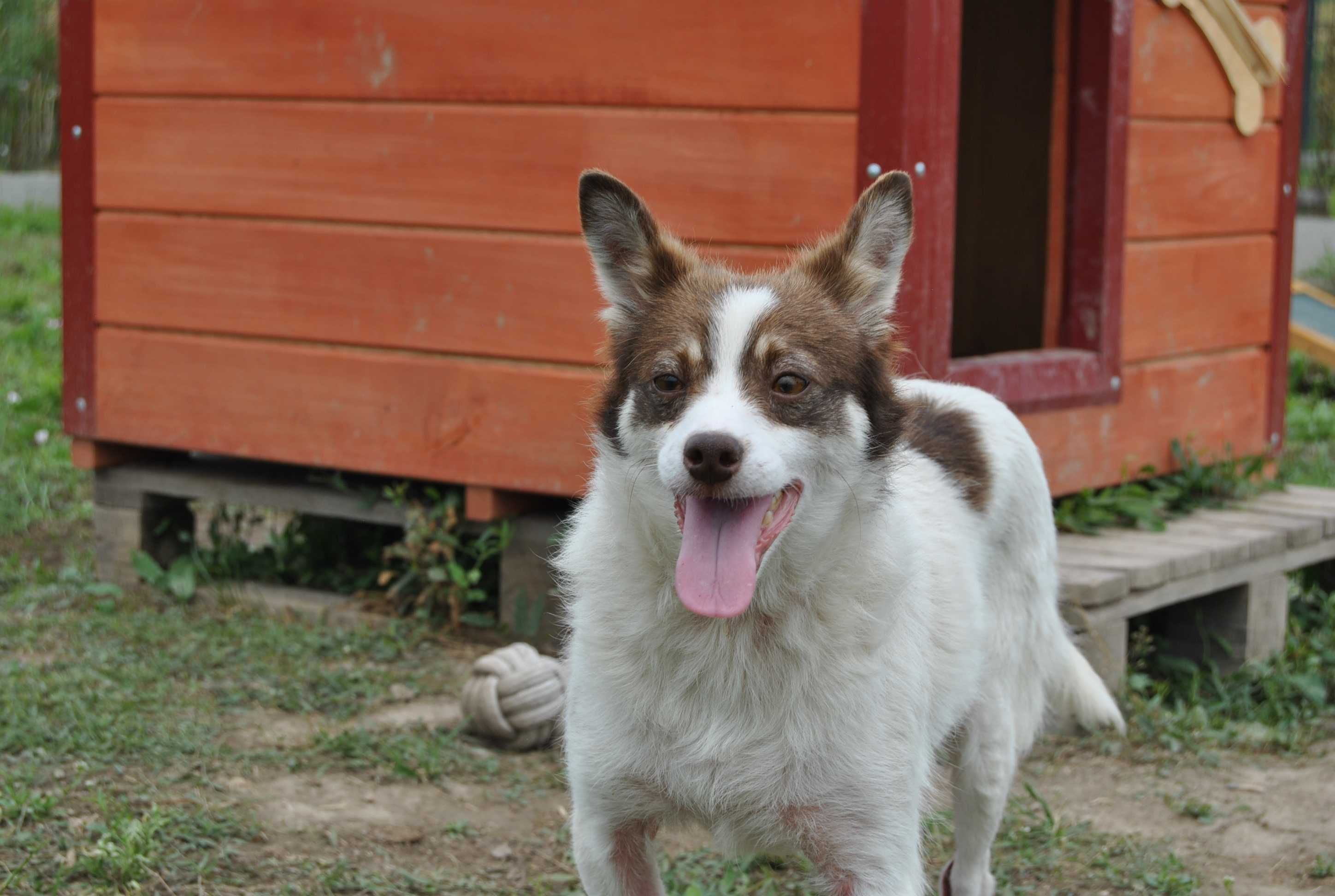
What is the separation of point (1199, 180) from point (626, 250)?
3419 mm

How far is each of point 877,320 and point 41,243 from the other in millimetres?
10530

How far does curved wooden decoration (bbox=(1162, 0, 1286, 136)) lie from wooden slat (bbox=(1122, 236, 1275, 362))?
0.48 meters

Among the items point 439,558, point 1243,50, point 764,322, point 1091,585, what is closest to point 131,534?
point 439,558

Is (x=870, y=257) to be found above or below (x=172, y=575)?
above

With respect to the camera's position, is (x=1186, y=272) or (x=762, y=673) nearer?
(x=762, y=673)

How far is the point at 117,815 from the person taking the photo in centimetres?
374

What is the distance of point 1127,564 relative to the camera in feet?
16.3

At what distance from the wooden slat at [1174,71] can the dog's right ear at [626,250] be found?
9.67ft

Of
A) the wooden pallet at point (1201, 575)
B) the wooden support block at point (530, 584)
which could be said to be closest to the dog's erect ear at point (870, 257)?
the wooden pallet at point (1201, 575)

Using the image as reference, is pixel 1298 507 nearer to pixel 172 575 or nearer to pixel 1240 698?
pixel 1240 698

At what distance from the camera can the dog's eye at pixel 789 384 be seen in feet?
9.07

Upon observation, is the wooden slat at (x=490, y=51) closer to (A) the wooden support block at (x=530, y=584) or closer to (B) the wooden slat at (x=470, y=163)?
(B) the wooden slat at (x=470, y=163)

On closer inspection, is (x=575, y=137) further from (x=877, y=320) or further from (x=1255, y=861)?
(x=1255, y=861)

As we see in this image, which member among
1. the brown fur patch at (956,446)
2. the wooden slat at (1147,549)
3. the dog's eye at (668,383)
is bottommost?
the wooden slat at (1147,549)
